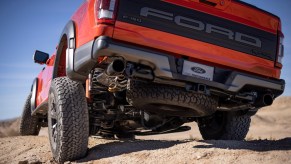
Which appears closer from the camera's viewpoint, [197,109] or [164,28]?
[164,28]

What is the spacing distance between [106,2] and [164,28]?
555mm

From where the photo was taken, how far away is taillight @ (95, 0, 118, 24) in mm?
2664

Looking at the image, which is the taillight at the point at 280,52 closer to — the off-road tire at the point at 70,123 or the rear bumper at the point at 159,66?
the rear bumper at the point at 159,66

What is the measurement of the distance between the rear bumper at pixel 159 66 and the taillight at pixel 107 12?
17 cm

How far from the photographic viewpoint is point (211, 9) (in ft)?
10.1

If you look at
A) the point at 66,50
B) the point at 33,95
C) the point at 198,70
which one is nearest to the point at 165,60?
the point at 198,70

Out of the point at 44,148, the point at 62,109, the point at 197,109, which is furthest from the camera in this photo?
the point at 44,148

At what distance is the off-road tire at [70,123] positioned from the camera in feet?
10.4

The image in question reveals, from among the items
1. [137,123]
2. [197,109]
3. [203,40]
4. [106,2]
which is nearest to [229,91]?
[197,109]

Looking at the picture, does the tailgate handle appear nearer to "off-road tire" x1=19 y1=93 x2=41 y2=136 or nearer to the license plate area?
the license plate area

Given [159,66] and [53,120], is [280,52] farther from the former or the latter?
[53,120]

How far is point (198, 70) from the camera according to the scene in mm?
3000

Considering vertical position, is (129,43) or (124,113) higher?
(129,43)

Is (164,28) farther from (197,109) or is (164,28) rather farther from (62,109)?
(62,109)
